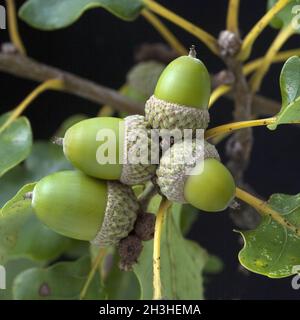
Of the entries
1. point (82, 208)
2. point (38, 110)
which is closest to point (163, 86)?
point (82, 208)

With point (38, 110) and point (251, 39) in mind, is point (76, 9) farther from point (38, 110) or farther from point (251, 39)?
point (38, 110)

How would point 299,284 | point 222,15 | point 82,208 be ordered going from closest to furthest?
point 82,208 < point 299,284 < point 222,15

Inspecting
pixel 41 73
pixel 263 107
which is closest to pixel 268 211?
pixel 263 107

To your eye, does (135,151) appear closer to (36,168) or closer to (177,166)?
A: (177,166)

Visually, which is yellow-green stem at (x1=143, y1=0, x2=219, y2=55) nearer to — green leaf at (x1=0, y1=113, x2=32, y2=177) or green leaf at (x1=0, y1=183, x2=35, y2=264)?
green leaf at (x1=0, y1=113, x2=32, y2=177)

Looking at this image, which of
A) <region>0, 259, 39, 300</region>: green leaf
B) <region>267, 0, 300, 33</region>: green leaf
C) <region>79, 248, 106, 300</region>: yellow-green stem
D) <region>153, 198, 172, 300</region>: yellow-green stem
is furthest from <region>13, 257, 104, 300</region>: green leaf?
<region>267, 0, 300, 33</region>: green leaf

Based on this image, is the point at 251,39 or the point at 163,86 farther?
the point at 251,39
